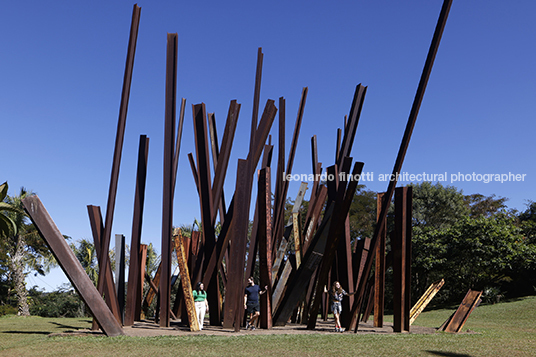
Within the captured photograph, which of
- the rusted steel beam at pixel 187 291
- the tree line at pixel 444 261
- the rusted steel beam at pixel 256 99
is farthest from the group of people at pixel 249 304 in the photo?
the tree line at pixel 444 261

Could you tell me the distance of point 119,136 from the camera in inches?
339

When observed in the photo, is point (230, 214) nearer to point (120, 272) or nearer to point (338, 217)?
point (338, 217)

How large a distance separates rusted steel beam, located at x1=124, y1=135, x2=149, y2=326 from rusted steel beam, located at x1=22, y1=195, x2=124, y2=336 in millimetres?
1950

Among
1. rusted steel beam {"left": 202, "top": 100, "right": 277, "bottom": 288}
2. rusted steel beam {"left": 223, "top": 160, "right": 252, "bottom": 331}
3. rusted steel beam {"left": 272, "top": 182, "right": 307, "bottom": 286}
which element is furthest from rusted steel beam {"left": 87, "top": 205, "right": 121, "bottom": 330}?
rusted steel beam {"left": 272, "top": 182, "right": 307, "bottom": 286}

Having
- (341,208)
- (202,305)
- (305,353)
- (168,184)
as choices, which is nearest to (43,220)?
(168,184)

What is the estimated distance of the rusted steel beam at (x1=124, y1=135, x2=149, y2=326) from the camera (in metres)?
9.97

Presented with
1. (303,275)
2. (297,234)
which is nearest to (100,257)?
(303,275)

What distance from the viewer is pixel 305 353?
6.43 metres

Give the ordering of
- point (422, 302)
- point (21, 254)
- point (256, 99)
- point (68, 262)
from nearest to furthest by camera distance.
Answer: point (68, 262)
point (256, 99)
point (422, 302)
point (21, 254)

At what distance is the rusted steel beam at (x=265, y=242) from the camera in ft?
31.8

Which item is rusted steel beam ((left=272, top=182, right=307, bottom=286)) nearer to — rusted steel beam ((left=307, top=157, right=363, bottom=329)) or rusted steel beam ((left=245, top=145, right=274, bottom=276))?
rusted steel beam ((left=245, top=145, right=274, bottom=276))

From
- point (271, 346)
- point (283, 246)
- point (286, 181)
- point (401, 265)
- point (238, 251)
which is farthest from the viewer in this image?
point (286, 181)

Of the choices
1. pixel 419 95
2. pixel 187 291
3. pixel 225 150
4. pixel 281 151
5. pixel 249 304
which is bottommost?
pixel 249 304

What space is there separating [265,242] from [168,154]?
9.00ft
